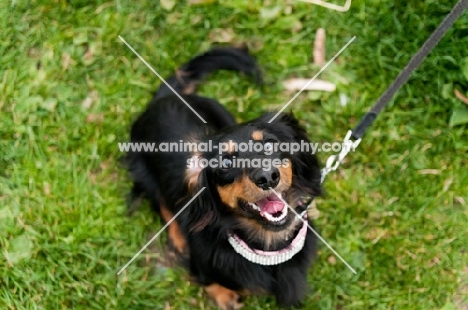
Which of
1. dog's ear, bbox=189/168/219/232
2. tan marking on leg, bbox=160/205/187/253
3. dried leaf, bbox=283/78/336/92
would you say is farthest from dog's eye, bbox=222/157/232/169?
dried leaf, bbox=283/78/336/92

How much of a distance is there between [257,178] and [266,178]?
0.04 meters

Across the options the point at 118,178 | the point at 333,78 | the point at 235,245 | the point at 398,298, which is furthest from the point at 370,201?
the point at 118,178

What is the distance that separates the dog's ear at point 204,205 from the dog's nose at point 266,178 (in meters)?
0.29

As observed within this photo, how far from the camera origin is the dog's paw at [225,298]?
10.3 ft

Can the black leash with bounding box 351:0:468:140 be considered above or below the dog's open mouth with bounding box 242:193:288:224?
above

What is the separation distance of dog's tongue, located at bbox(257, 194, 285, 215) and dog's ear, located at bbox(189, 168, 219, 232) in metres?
0.21

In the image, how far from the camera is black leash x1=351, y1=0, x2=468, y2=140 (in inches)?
89.4

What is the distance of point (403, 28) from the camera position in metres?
3.50

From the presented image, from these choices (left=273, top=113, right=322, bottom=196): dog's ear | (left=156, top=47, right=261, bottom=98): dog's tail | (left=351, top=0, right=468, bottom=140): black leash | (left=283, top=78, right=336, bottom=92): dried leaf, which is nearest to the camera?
(left=351, top=0, right=468, bottom=140): black leash

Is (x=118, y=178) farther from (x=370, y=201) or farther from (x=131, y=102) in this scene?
(x=370, y=201)

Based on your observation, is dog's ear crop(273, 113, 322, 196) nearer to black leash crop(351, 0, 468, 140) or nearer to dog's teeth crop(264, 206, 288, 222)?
dog's teeth crop(264, 206, 288, 222)

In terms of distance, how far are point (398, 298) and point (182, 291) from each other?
4.00 ft

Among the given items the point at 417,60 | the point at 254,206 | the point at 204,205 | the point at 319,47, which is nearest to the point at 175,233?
the point at 204,205

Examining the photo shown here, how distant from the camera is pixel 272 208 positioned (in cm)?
247
